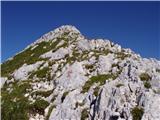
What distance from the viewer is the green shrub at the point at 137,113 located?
146ft

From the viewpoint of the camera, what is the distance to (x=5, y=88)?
7294cm

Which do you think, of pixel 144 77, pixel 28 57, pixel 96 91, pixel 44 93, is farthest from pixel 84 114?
pixel 28 57

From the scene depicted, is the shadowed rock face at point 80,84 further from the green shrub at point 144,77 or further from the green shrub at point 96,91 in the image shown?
the green shrub at point 96,91

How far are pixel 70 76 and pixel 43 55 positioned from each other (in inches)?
800

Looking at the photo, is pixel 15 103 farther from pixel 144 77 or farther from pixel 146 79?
pixel 146 79

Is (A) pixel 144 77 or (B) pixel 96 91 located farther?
(B) pixel 96 91

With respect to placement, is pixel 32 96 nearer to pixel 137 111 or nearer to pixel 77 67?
pixel 77 67

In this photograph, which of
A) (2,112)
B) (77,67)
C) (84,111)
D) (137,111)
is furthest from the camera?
(77,67)

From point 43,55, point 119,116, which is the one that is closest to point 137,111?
point 119,116

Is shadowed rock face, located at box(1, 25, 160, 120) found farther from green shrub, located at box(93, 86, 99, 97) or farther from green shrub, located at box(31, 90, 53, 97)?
green shrub, located at box(93, 86, 99, 97)

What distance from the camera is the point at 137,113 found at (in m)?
45.0

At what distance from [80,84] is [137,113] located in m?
20.3

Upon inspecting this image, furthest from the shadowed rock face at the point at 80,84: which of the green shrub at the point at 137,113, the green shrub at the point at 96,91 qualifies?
the green shrub at the point at 96,91

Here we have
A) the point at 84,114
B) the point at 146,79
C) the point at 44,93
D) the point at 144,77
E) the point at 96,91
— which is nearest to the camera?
the point at 146,79
